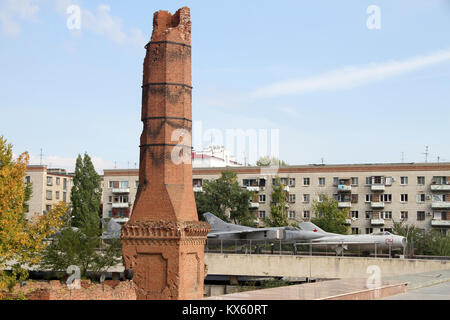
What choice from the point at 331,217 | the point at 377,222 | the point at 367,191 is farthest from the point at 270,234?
the point at 367,191

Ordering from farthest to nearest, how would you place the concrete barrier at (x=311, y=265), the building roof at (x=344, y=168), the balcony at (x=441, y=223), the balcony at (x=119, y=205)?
the balcony at (x=119, y=205) < the building roof at (x=344, y=168) < the balcony at (x=441, y=223) < the concrete barrier at (x=311, y=265)

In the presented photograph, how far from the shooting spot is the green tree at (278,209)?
61.0m

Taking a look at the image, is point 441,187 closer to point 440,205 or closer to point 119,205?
point 440,205

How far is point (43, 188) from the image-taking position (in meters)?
78.6

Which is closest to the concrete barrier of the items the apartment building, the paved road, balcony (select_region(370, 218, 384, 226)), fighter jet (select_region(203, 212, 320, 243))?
fighter jet (select_region(203, 212, 320, 243))

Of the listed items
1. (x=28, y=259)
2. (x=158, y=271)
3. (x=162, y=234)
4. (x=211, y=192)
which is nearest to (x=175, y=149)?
(x=162, y=234)

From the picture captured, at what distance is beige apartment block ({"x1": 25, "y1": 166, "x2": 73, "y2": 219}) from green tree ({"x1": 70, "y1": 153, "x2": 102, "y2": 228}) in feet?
54.6

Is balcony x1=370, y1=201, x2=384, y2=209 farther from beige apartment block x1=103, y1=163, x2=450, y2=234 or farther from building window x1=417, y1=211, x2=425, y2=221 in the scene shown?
building window x1=417, y1=211, x2=425, y2=221

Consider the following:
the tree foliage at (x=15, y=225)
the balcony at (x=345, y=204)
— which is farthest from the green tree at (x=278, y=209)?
the tree foliage at (x=15, y=225)

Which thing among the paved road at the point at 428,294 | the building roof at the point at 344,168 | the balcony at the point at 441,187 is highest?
the building roof at the point at 344,168

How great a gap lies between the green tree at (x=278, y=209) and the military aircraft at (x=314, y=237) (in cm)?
1007

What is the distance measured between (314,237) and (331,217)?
11.3 metres

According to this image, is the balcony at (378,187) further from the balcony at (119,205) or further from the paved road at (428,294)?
the paved road at (428,294)
